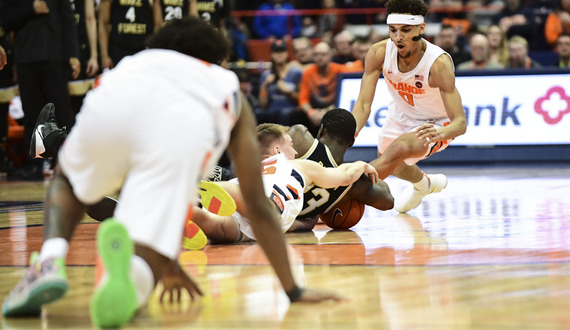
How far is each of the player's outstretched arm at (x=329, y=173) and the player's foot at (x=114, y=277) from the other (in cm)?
271

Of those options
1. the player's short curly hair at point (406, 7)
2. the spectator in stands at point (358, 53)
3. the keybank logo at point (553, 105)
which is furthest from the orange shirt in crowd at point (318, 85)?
the player's short curly hair at point (406, 7)

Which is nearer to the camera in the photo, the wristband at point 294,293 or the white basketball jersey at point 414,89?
the wristband at point 294,293

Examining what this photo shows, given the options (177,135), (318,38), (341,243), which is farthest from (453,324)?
(318,38)

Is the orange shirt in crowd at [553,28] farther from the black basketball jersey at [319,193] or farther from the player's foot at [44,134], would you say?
the player's foot at [44,134]

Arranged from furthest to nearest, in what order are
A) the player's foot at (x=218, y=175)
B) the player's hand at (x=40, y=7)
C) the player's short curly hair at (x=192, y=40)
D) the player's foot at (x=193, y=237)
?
the player's hand at (x=40, y=7) < the player's foot at (x=218, y=175) < the player's foot at (x=193, y=237) < the player's short curly hair at (x=192, y=40)

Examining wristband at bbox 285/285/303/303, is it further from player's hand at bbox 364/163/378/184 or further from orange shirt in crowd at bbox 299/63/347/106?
orange shirt in crowd at bbox 299/63/347/106

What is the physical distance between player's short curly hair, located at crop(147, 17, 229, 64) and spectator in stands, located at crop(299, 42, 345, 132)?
880 centimetres

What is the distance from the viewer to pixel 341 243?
5312 millimetres

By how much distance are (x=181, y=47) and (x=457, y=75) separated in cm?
820

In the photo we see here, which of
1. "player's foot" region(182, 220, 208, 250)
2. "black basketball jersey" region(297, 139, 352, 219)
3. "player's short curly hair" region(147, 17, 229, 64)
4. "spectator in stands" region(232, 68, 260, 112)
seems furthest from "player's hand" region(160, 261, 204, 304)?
"spectator in stands" region(232, 68, 260, 112)

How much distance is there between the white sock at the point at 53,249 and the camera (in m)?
3.22

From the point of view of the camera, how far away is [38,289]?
3105 millimetres

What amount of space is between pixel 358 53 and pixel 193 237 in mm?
8552

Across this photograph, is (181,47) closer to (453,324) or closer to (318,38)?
(453,324)
